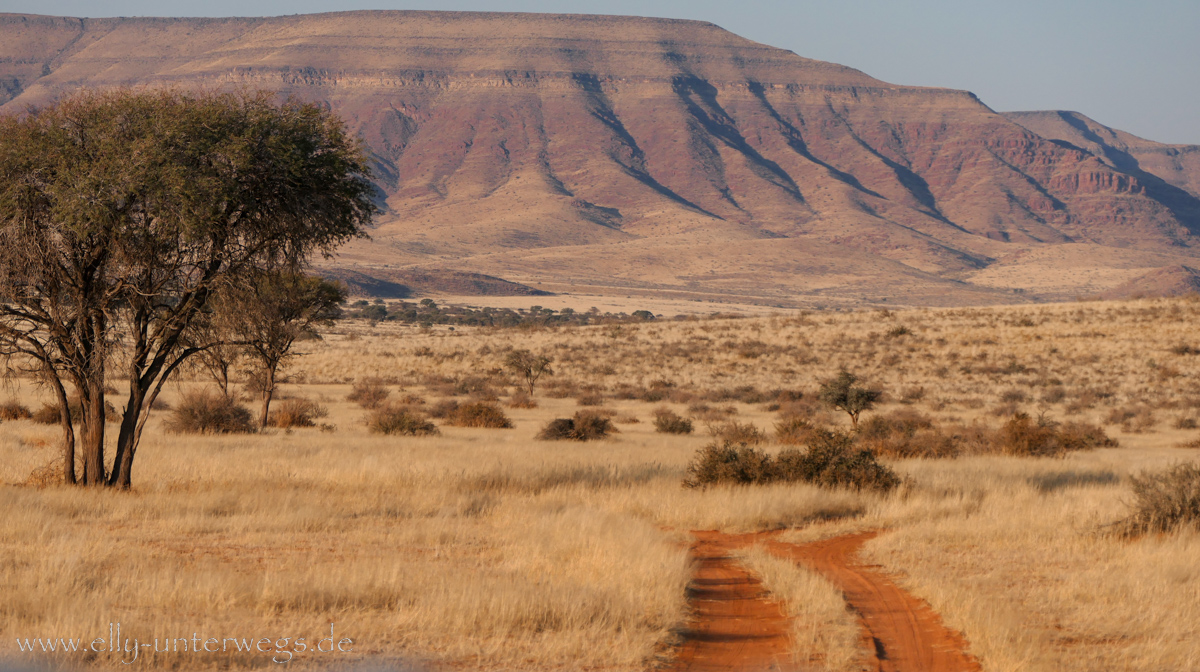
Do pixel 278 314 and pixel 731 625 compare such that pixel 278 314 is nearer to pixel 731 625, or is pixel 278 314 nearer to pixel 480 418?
pixel 480 418

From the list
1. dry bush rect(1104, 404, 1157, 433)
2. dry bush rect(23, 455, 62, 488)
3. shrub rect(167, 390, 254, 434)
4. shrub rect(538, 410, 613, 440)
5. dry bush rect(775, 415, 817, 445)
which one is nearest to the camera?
→ dry bush rect(23, 455, 62, 488)

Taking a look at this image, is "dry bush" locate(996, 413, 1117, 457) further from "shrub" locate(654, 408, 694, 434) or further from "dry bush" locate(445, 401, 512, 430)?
"dry bush" locate(445, 401, 512, 430)

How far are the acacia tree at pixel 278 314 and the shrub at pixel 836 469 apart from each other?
859cm

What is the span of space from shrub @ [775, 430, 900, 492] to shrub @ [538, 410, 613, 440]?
34.6ft

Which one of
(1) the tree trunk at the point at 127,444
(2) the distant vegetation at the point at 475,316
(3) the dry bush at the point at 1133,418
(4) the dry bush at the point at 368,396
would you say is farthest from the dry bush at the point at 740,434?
(2) the distant vegetation at the point at 475,316

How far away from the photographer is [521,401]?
3738cm

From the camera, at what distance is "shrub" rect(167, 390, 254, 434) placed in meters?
24.8

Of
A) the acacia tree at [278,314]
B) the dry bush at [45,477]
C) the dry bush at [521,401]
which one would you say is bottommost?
the dry bush at [521,401]

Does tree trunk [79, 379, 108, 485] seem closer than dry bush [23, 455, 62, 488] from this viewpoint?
Yes

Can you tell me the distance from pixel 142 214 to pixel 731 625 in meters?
9.69

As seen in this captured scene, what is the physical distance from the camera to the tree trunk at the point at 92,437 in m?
14.3

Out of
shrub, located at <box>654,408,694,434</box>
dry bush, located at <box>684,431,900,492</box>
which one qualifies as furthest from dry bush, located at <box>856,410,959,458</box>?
shrub, located at <box>654,408,694,434</box>

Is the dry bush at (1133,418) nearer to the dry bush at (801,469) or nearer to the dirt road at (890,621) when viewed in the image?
the dry bush at (801,469)

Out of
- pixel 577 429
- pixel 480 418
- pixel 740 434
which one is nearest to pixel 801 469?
pixel 740 434
